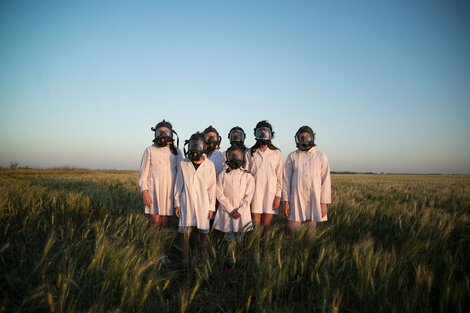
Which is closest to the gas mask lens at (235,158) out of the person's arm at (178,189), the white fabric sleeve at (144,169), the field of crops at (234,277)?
the person's arm at (178,189)

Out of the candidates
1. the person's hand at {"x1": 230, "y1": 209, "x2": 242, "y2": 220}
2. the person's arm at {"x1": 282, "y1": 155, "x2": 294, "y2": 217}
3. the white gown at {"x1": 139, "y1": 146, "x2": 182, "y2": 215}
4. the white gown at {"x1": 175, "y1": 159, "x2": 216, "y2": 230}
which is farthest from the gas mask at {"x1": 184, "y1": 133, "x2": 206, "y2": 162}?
the person's arm at {"x1": 282, "y1": 155, "x2": 294, "y2": 217}

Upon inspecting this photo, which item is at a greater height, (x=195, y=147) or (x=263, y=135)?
(x=263, y=135)

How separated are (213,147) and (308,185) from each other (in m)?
1.83

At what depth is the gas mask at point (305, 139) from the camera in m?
4.86

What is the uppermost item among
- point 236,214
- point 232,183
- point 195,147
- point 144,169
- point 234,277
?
point 195,147

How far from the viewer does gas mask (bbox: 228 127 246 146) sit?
5195mm

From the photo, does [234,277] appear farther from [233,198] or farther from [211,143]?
[211,143]

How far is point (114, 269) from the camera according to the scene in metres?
2.72

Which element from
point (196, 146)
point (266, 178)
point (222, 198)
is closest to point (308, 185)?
point (266, 178)

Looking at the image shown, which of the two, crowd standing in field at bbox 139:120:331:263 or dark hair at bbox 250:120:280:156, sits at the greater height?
dark hair at bbox 250:120:280:156

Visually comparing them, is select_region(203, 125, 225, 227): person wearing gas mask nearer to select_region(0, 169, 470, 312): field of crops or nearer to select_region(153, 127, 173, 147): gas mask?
select_region(153, 127, 173, 147): gas mask

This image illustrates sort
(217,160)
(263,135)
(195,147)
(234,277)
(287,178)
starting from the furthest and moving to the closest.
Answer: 1. (217,160)
2. (287,178)
3. (263,135)
4. (195,147)
5. (234,277)

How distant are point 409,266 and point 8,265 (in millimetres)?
4765

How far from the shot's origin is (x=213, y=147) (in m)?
5.32
